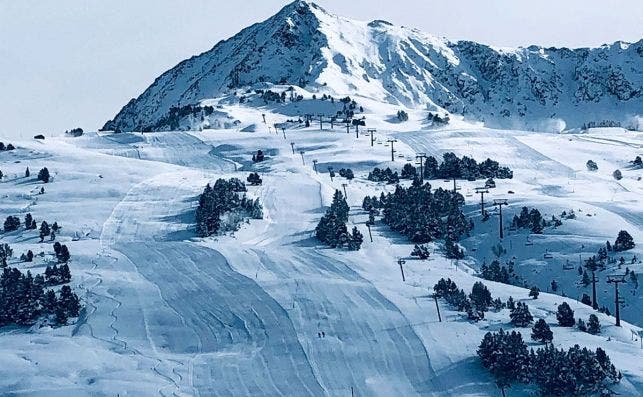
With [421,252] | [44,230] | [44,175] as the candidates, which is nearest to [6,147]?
[44,175]

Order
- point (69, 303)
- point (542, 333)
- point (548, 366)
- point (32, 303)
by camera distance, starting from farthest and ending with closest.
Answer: point (69, 303)
point (32, 303)
point (542, 333)
point (548, 366)

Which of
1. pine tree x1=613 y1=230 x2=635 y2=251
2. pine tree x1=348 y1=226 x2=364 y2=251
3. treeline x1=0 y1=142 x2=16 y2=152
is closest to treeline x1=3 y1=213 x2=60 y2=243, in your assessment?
pine tree x1=348 y1=226 x2=364 y2=251

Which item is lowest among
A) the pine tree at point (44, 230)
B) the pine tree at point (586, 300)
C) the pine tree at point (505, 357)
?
the pine tree at point (586, 300)

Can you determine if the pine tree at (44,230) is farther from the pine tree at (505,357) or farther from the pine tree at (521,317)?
the pine tree at (505,357)

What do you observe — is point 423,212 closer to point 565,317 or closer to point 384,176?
point 384,176

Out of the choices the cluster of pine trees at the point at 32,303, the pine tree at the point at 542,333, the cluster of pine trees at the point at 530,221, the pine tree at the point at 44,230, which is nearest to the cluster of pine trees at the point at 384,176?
the cluster of pine trees at the point at 530,221
